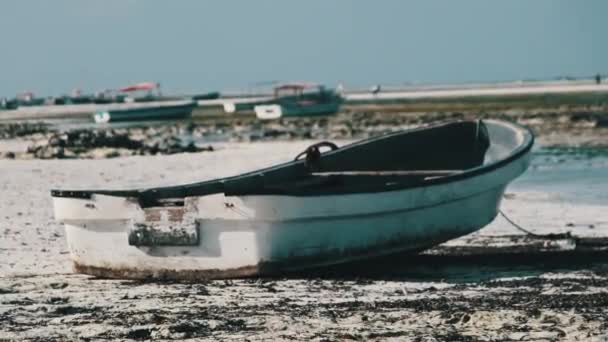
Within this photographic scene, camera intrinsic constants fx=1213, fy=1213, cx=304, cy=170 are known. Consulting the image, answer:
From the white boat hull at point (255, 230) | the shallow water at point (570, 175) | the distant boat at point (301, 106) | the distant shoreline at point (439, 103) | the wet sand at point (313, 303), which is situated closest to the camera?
the wet sand at point (313, 303)

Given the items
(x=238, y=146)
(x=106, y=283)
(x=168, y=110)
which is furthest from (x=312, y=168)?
(x=168, y=110)

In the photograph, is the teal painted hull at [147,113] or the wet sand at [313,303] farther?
the teal painted hull at [147,113]

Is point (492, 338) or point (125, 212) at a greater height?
point (125, 212)

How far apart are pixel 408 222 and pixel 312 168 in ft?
6.95

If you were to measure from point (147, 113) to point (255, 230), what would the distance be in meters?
58.0

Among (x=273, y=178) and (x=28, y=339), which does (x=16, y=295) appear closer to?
(x=28, y=339)

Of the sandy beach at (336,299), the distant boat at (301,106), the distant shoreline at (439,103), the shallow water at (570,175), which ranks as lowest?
the distant shoreline at (439,103)

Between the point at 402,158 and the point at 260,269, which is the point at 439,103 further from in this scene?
the point at 260,269

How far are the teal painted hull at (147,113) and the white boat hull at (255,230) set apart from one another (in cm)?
5547

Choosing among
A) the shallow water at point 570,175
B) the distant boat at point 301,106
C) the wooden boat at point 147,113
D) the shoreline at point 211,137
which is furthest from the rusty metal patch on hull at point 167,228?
the wooden boat at point 147,113

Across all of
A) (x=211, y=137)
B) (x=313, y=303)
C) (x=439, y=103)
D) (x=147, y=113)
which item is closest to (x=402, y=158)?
→ (x=313, y=303)

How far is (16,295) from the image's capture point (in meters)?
8.62

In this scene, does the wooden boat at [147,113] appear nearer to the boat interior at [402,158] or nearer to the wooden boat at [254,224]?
the boat interior at [402,158]

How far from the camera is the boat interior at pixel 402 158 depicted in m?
11.2
